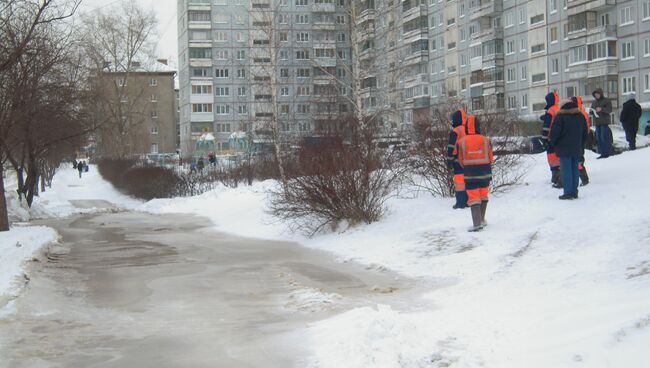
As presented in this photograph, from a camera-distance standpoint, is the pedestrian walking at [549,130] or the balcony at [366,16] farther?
the balcony at [366,16]

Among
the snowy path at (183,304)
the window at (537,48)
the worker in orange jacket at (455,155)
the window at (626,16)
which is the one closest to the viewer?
the snowy path at (183,304)

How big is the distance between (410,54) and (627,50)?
21.7m

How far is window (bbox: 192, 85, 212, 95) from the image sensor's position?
328 ft

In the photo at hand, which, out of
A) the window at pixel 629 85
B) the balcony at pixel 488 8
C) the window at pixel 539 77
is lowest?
the window at pixel 629 85

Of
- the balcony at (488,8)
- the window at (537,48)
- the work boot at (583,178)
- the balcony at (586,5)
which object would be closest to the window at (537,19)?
the window at (537,48)

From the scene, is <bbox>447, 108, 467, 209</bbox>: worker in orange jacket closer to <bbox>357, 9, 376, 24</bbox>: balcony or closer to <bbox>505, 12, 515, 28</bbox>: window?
<bbox>357, 9, 376, 24</bbox>: balcony

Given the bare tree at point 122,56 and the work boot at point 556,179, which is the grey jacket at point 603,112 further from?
the bare tree at point 122,56

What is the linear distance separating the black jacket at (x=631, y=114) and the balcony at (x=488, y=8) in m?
52.0

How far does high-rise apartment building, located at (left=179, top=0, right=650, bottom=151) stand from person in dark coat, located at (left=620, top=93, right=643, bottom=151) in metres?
9.78

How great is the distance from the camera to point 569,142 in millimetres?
12141

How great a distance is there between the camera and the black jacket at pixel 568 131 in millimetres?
12141

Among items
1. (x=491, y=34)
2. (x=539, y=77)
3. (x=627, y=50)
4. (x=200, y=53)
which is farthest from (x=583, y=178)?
(x=200, y=53)

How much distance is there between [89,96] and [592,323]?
23.7 meters

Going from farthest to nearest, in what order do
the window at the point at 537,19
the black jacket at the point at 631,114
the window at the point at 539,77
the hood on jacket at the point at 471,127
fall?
the window at the point at 537,19 < the window at the point at 539,77 < the black jacket at the point at 631,114 < the hood on jacket at the point at 471,127
